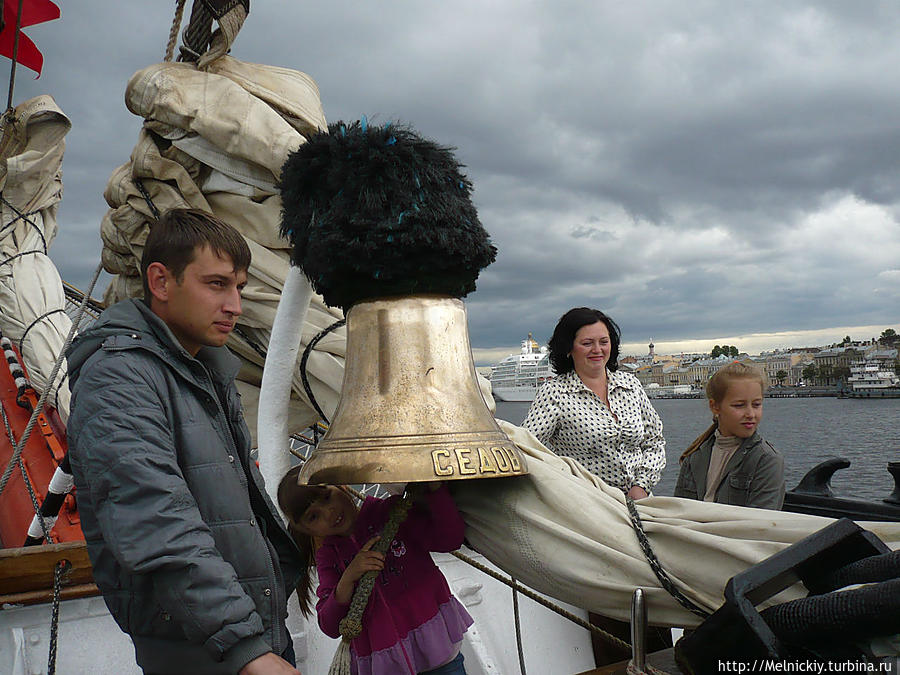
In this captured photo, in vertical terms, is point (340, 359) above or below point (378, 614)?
above

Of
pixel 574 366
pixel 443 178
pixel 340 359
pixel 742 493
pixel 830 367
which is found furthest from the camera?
pixel 830 367

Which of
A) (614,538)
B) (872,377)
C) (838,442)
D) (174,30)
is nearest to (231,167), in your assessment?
(174,30)

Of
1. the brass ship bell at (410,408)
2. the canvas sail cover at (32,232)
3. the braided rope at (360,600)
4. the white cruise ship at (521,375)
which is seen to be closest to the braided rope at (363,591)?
the braided rope at (360,600)

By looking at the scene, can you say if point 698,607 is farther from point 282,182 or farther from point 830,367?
point 830,367

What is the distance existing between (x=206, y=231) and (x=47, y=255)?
4431mm

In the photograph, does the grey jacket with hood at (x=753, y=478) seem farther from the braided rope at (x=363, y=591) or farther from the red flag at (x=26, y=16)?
the red flag at (x=26, y=16)

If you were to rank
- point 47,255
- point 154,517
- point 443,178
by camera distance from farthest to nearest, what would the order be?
point 47,255, point 443,178, point 154,517

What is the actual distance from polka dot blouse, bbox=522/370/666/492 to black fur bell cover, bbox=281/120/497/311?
1.23m

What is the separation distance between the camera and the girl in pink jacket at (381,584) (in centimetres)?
147

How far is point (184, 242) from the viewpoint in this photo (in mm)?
1219

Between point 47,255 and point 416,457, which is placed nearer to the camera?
point 416,457

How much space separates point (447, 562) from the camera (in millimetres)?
2348

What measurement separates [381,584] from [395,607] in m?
0.06

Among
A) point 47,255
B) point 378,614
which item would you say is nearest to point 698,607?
point 378,614
